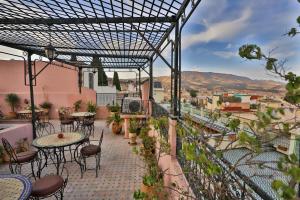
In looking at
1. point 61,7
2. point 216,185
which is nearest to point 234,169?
point 216,185

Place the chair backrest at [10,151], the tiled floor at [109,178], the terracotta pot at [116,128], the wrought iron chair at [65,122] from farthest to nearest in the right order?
the terracotta pot at [116,128] < the wrought iron chair at [65,122] < the chair backrest at [10,151] < the tiled floor at [109,178]

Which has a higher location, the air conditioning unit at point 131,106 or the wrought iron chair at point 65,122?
the air conditioning unit at point 131,106

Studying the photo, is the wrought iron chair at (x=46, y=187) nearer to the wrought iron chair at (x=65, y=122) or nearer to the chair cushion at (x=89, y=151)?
the chair cushion at (x=89, y=151)

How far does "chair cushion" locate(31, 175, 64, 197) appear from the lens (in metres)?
2.68

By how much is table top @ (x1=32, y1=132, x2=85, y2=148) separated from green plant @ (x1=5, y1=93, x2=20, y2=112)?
8.62 metres

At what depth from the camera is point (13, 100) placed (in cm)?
1112

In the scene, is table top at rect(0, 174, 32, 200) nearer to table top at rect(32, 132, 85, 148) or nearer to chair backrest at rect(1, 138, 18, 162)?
table top at rect(32, 132, 85, 148)

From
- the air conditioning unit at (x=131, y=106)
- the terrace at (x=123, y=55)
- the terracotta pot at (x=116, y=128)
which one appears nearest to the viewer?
the terrace at (x=123, y=55)

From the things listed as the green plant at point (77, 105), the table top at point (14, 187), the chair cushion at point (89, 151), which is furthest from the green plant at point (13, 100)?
the table top at point (14, 187)

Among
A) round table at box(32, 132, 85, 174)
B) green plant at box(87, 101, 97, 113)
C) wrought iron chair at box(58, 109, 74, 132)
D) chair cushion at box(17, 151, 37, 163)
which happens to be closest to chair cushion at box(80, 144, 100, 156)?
round table at box(32, 132, 85, 174)

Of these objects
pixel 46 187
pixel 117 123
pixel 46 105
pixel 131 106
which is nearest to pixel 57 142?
pixel 46 187

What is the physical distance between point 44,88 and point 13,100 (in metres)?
1.71

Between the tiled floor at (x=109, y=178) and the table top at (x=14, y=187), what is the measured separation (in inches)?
49.7

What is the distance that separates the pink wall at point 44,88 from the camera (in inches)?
457
